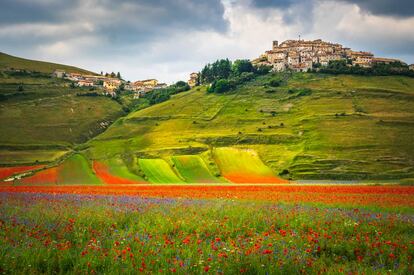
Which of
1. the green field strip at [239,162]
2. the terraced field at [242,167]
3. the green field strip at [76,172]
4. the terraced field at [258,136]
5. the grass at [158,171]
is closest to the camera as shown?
the green field strip at [76,172]

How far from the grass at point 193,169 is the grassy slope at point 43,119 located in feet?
119

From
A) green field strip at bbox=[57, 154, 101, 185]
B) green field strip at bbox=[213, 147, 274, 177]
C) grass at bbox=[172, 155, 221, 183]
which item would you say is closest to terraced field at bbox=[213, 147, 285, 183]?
green field strip at bbox=[213, 147, 274, 177]

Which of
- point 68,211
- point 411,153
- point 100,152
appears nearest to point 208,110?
point 100,152

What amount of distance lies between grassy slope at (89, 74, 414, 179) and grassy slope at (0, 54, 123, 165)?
39.7ft

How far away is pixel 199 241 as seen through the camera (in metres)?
12.7

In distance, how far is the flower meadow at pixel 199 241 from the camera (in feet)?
36.1

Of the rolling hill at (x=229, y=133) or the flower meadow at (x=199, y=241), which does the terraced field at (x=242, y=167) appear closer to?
the rolling hill at (x=229, y=133)

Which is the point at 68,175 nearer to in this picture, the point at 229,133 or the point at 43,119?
the point at 229,133

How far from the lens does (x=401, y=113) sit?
130 m

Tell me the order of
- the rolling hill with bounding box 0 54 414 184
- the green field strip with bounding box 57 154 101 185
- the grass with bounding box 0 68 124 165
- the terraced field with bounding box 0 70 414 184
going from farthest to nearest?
the grass with bounding box 0 68 124 165, the terraced field with bounding box 0 70 414 184, the rolling hill with bounding box 0 54 414 184, the green field strip with bounding box 57 154 101 185

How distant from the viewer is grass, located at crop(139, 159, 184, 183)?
259 ft

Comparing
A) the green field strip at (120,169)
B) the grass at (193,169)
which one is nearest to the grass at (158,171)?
the grass at (193,169)

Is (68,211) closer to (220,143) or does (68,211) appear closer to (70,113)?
(220,143)

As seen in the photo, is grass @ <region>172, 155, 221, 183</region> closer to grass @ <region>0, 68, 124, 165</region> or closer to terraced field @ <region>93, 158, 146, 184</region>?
terraced field @ <region>93, 158, 146, 184</region>
